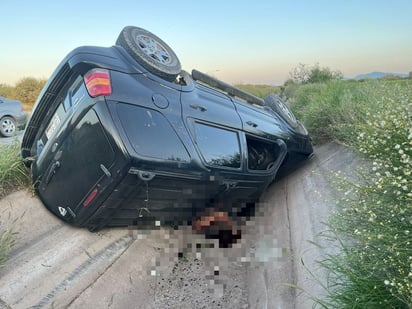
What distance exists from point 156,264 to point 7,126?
8.12 m

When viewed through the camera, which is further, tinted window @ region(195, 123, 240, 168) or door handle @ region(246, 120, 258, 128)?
door handle @ region(246, 120, 258, 128)

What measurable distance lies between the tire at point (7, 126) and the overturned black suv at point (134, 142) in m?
6.75

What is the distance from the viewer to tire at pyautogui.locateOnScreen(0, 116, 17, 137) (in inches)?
369

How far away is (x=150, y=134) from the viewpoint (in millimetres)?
2701

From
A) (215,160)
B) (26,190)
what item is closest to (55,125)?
(26,190)

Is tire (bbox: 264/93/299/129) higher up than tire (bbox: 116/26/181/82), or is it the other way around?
tire (bbox: 116/26/181/82)

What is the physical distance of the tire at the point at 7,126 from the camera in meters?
9.38

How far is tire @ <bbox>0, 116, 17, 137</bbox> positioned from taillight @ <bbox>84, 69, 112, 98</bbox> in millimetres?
7859

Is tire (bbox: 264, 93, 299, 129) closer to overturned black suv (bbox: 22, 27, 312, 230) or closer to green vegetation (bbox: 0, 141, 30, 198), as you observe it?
overturned black suv (bbox: 22, 27, 312, 230)

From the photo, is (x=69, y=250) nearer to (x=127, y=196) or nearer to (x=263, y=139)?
(x=127, y=196)

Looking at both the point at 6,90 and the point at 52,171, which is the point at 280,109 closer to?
the point at 52,171

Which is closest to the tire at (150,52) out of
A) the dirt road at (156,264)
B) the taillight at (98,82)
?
the taillight at (98,82)

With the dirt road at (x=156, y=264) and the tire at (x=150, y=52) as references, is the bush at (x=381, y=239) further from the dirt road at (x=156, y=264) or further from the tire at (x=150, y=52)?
the tire at (x=150, y=52)

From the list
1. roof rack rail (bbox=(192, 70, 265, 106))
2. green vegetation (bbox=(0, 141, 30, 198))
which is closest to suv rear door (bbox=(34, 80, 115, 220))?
green vegetation (bbox=(0, 141, 30, 198))
